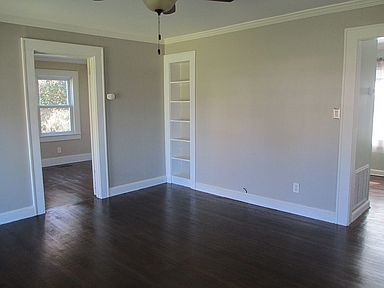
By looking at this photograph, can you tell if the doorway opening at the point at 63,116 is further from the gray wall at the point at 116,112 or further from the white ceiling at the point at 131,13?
the white ceiling at the point at 131,13

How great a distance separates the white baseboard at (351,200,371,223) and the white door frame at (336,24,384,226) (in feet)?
0.54

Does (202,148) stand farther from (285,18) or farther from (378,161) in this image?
(378,161)

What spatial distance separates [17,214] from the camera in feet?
13.2

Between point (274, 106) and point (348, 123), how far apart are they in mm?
936

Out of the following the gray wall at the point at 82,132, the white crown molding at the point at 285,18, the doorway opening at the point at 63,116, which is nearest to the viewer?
the white crown molding at the point at 285,18

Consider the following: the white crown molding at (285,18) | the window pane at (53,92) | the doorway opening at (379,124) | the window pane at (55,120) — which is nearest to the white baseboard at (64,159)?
the window pane at (55,120)

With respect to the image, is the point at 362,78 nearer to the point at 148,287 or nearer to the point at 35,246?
the point at 148,287

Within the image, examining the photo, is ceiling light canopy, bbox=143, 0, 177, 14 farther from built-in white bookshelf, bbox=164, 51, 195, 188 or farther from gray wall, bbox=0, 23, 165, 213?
built-in white bookshelf, bbox=164, 51, 195, 188

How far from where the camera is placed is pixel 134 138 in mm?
5266

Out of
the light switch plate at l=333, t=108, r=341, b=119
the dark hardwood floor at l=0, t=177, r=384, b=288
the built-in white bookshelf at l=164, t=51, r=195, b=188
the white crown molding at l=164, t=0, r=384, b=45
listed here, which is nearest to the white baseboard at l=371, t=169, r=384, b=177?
the dark hardwood floor at l=0, t=177, r=384, b=288

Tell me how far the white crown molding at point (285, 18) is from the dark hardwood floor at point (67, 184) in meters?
2.88

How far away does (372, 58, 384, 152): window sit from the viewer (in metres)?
6.11

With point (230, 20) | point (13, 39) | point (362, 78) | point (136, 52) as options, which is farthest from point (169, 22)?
point (362, 78)

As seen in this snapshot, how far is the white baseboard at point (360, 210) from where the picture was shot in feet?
12.9
